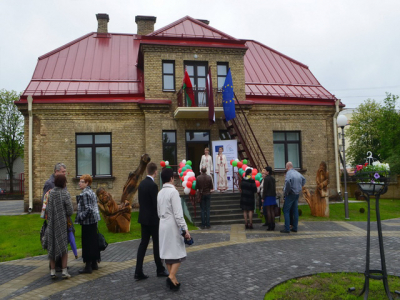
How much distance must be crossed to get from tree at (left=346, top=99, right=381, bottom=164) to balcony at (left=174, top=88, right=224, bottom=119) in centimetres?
2980

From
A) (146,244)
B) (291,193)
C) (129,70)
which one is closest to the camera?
(146,244)

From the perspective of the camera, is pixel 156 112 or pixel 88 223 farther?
pixel 156 112

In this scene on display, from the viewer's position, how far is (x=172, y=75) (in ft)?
54.2

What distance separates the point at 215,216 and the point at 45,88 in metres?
10.2

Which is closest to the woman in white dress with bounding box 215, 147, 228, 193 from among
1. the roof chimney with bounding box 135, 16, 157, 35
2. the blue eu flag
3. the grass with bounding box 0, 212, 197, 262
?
the blue eu flag

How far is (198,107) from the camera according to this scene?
49.5 ft

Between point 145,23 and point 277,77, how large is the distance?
29.8 ft

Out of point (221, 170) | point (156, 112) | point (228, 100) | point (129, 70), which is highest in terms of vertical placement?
point (129, 70)

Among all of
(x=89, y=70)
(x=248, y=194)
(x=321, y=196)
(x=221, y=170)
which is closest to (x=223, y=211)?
(x=248, y=194)

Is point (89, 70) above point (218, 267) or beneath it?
above

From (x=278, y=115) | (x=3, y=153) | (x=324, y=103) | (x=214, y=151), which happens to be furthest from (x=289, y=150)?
(x=3, y=153)

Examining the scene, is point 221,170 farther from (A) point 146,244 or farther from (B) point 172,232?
(B) point 172,232

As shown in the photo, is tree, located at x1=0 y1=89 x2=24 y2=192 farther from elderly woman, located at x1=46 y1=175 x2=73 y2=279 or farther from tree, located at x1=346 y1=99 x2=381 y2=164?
tree, located at x1=346 y1=99 x2=381 y2=164

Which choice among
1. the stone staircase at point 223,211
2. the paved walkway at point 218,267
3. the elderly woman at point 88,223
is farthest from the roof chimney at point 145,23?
the elderly woman at point 88,223
